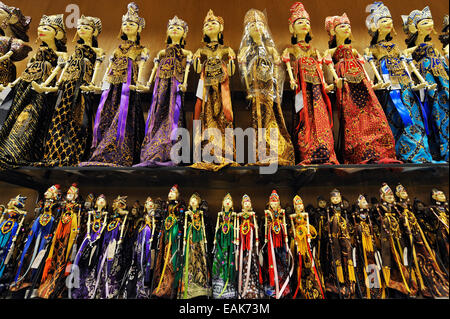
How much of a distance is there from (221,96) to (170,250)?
41.9 inches

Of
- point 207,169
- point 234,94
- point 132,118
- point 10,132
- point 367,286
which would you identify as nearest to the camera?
point 367,286

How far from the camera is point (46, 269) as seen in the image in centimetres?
145

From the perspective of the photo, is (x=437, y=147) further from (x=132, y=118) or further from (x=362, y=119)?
(x=132, y=118)

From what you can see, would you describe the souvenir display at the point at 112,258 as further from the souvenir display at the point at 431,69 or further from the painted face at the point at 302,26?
the souvenir display at the point at 431,69

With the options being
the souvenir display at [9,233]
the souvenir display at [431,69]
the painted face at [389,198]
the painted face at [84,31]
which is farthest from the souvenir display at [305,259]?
the painted face at [84,31]

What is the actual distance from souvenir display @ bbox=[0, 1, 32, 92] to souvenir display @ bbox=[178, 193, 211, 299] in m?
1.66

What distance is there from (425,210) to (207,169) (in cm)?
126

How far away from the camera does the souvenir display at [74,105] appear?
1.68 meters

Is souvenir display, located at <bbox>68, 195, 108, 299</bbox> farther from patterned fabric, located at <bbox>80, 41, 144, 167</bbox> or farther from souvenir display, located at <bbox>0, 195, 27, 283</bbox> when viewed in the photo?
souvenir display, located at <bbox>0, 195, 27, 283</bbox>

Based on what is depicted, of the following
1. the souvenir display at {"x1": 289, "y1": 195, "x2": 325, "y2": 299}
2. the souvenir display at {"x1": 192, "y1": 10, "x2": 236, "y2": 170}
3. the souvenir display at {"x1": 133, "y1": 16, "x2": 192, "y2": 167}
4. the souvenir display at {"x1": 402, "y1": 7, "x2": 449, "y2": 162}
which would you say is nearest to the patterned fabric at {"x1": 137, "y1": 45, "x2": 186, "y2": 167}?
the souvenir display at {"x1": 133, "y1": 16, "x2": 192, "y2": 167}

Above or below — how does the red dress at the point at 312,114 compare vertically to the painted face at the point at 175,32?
below

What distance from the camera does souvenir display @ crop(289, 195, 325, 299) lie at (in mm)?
1404

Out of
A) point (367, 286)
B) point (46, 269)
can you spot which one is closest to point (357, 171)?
point (367, 286)

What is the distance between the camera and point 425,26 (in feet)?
5.83
